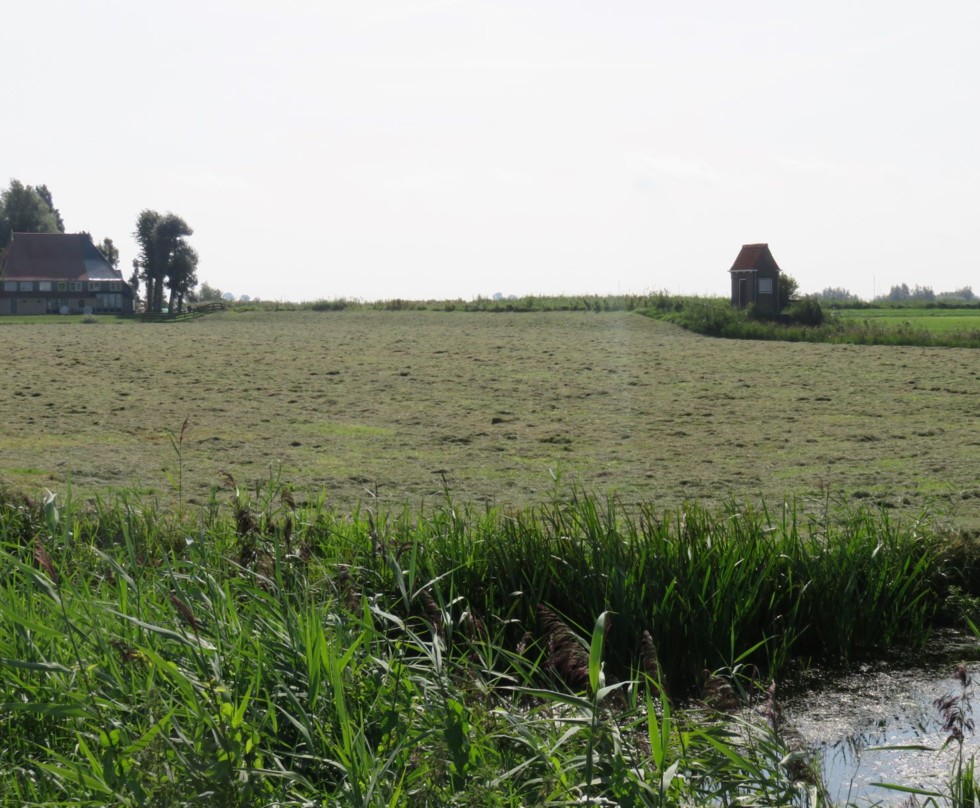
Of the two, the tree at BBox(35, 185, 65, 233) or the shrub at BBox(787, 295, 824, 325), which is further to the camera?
the tree at BBox(35, 185, 65, 233)

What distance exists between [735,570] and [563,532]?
0.84m

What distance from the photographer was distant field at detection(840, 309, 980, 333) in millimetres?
30334

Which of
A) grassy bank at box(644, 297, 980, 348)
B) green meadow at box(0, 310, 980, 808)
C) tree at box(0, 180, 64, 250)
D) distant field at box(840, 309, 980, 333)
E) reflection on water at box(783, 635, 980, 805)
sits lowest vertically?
reflection on water at box(783, 635, 980, 805)

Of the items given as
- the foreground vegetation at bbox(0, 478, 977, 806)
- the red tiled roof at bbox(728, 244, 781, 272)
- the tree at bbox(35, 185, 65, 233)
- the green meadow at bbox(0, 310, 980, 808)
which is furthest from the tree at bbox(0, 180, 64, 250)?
the foreground vegetation at bbox(0, 478, 977, 806)

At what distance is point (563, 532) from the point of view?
194 inches

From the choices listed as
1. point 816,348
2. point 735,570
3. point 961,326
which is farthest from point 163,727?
point 961,326

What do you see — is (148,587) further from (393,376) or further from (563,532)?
(393,376)

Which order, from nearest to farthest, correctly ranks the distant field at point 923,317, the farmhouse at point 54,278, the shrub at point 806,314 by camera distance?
the shrub at point 806,314
the distant field at point 923,317
the farmhouse at point 54,278

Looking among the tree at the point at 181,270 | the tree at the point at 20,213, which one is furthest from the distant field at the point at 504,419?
the tree at the point at 20,213

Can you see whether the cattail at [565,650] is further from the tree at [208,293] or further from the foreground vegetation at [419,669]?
the tree at [208,293]

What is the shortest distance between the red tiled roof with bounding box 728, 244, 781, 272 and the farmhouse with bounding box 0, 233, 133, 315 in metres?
41.1

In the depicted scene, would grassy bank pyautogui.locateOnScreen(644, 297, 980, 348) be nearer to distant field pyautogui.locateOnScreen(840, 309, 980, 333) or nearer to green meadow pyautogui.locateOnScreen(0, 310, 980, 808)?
distant field pyautogui.locateOnScreen(840, 309, 980, 333)

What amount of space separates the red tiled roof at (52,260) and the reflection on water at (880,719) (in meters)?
63.9

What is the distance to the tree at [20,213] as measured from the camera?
227ft
